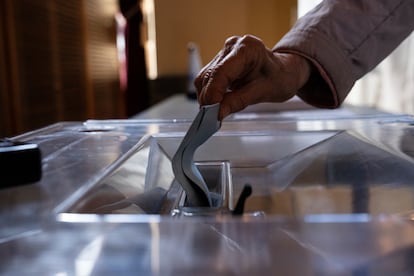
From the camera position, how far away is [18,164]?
0.34 m

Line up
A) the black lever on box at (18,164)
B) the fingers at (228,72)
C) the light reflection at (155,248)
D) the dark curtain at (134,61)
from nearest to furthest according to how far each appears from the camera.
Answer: the light reflection at (155,248) → the black lever on box at (18,164) → the fingers at (228,72) → the dark curtain at (134,61)

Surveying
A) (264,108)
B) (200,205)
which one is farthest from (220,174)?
(264,108)

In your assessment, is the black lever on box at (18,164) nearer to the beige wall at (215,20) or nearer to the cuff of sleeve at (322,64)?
the cuff of sleeve at (322,64)

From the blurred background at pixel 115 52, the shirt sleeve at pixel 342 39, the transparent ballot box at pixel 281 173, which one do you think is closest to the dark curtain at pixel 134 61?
the blurred background at pixel 115 52

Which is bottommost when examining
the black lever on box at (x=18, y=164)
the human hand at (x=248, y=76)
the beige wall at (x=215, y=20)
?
the black lever on box at (x=18, y=164)

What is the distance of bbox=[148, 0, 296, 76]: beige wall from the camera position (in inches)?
105

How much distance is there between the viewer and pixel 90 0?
3.11 meters

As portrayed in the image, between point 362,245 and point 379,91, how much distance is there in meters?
1.48

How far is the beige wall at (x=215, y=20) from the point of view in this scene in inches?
105

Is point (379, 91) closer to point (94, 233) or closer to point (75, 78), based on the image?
point (94, 233)

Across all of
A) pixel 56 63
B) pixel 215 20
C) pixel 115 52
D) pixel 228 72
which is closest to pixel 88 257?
pixel 228 72

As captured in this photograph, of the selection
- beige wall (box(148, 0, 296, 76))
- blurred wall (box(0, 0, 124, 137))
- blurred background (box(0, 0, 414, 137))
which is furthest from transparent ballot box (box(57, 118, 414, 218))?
beige wall (box(148, 0, 296, 76))

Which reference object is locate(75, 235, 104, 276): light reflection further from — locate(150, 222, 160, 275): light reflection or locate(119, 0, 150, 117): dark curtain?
locate(119, 0, 150, 117): dark curtain

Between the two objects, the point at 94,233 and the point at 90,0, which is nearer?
the point at 94,233
